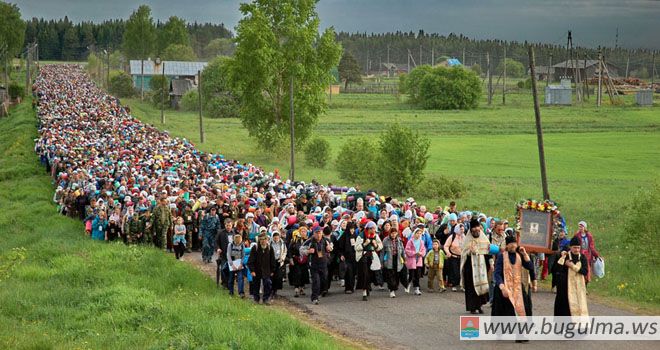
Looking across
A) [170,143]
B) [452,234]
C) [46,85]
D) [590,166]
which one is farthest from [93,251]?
[46,85]

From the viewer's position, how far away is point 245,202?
72.4 feet

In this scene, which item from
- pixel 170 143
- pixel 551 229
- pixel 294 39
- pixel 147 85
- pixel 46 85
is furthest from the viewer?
pixel 147 85

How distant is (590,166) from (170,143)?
1950cm

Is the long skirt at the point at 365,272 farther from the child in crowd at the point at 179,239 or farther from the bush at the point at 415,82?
the bush at the point at 415,82

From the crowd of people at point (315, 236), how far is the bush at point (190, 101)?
197 feet

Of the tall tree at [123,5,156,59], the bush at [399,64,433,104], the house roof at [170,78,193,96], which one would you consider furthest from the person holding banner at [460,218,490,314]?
the tall tree at [123,5,156,59]

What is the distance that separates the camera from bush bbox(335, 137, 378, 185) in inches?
1527

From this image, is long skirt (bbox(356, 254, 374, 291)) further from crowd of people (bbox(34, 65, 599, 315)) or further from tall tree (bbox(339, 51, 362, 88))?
tall tree (bbox(339, 51, 362, 88))

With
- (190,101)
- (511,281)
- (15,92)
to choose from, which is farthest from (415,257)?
(15,92)

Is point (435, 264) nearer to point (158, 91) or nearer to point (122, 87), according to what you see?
point (158, 91)

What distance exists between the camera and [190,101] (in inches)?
3570

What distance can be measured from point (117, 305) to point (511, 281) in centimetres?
622

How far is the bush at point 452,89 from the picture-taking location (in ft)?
286

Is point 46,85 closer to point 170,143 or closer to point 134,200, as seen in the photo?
point 170,143
